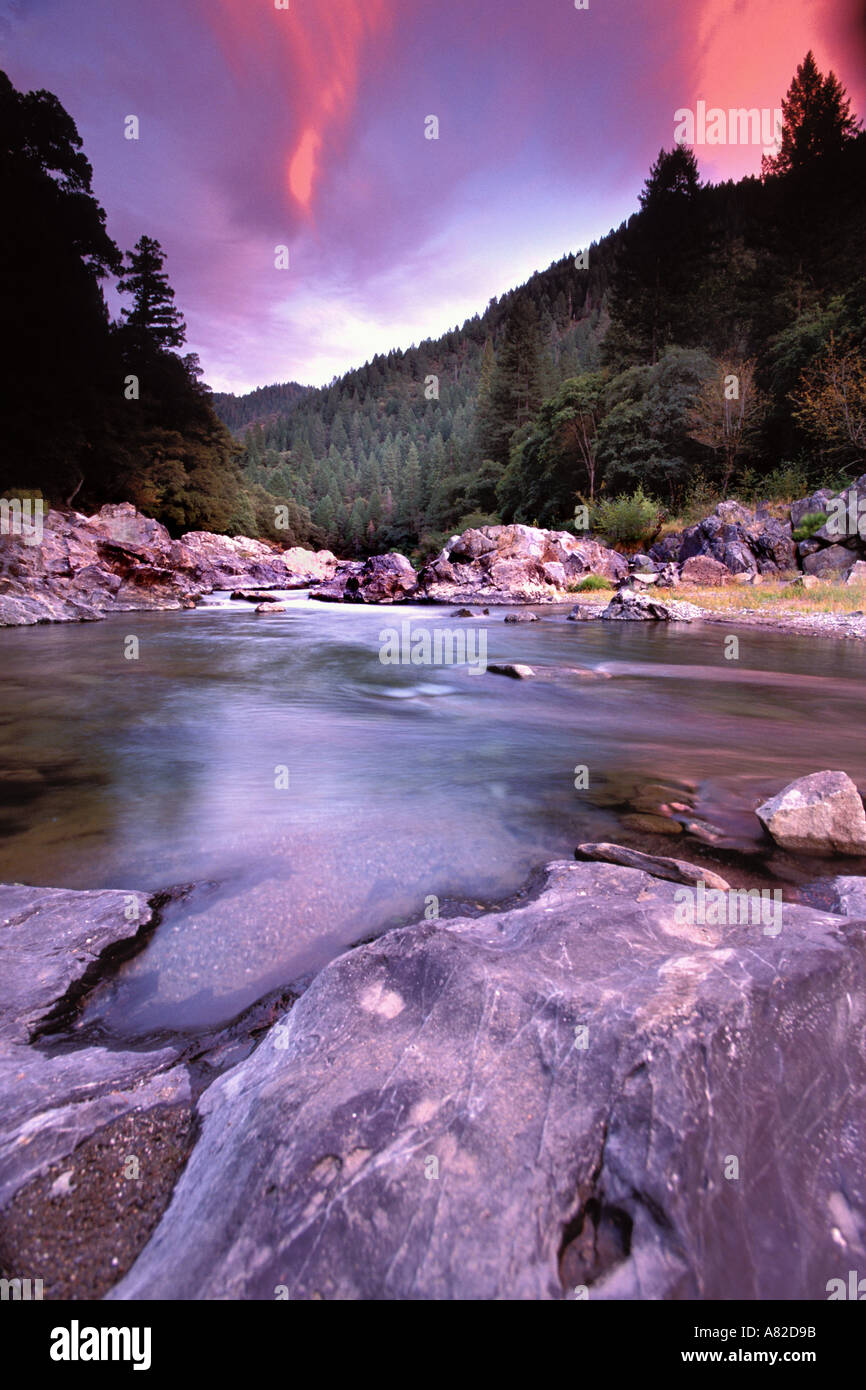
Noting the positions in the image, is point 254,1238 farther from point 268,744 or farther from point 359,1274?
point 268,744

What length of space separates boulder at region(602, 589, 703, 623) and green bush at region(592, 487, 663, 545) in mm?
13002

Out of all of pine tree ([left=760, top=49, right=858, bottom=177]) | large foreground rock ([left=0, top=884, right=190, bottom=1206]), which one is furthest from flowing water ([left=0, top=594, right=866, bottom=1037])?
pine tree ([left=760, top=49, right=858, bottom=177])

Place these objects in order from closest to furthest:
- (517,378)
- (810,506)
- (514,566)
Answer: (810,506), (514,566), (517,378)

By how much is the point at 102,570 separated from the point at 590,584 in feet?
73.9

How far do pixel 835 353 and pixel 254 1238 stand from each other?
37.5m

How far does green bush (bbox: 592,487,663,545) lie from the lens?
3144 centimetres

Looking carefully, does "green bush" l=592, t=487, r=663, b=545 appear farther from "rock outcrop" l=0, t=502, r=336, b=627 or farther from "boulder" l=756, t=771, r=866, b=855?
"boulder" l=756, t=771, r=866, b=855

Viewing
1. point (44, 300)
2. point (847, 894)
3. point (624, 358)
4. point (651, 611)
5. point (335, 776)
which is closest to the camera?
point (847, 894)

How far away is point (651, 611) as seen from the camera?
19734 mm

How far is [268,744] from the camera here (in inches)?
279

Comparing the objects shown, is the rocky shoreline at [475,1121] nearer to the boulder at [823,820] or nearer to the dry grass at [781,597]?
the boulder at [823,820]

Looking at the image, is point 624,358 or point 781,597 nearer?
point 781,597

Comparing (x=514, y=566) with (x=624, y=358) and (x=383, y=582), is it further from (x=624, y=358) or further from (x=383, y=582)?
(x=624, y=358)

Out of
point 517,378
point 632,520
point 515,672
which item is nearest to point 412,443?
point 517,378
